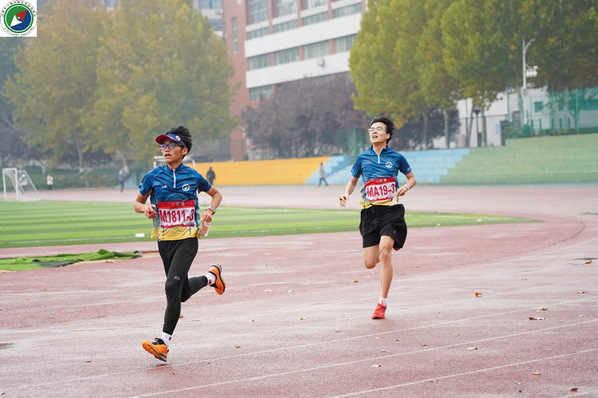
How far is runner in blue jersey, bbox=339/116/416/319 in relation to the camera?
10125 millimetres

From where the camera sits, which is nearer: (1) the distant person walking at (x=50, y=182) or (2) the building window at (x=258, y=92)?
(1) the distant person walking at (x=50, y=182)

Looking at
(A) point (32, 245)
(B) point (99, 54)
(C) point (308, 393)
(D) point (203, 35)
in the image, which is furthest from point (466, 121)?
(C) point (308, 393)

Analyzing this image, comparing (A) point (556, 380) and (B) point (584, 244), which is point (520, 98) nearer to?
(B) point (584, 244)

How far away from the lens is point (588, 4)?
57281 millimetres

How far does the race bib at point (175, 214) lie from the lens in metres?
8.41

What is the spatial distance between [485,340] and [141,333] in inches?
128

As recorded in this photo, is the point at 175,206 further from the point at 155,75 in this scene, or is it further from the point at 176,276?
the point at 155,75

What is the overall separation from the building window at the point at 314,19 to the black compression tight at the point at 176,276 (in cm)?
9152

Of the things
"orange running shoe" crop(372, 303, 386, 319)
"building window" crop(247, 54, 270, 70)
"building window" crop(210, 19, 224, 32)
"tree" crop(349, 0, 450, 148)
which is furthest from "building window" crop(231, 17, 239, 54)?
"orange running shoe" crop(372, 303, 386, 319)

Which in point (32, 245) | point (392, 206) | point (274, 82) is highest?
point (274, 82)

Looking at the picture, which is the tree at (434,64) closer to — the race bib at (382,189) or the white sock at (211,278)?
the race bib at (382,189)

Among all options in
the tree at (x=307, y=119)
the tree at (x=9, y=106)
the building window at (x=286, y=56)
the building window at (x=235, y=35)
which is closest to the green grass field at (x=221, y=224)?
the tree at (x=307, y=119)

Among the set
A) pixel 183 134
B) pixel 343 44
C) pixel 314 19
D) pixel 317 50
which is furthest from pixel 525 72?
pixel 183 134

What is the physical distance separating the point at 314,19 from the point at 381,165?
9154cm
